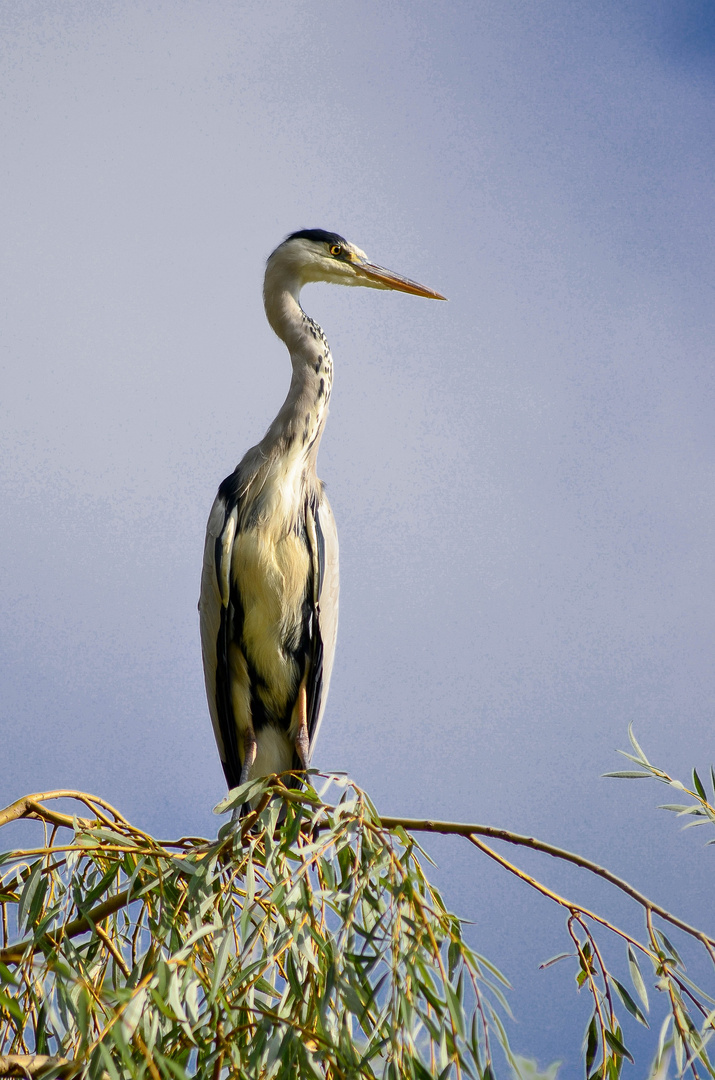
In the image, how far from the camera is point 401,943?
3.69 feet

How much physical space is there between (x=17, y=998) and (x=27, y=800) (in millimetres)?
270

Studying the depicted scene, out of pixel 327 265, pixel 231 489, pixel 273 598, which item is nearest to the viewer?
pixel 273 598

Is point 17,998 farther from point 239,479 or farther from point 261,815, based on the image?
point 239,479

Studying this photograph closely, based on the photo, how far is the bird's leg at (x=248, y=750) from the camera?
2.30 meters

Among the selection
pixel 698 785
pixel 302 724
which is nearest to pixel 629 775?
pixel 698 785

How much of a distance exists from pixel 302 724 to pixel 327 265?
1226 mm

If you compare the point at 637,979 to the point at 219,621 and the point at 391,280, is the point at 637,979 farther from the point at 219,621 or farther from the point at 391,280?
the point at 391,280

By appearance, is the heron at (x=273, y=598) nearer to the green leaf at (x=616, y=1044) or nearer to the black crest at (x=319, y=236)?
the black crest at (x=319, y=236)

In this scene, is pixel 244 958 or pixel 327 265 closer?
pixel 244 958

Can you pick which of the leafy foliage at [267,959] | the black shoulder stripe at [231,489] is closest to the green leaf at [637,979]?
the leafy foliage at [267,959]

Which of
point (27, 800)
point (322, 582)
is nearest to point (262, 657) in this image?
point (322, 582)

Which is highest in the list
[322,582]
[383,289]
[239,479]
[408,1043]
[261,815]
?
[383,289]

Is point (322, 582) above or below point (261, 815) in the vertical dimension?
above

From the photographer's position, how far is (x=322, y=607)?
2.35 m
